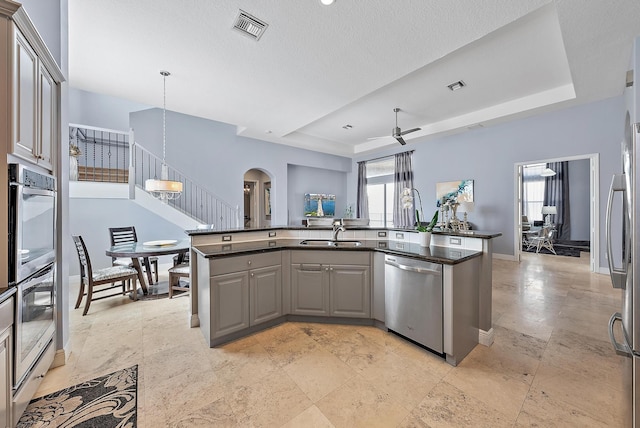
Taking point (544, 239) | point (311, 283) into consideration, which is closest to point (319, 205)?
point (311, 283)

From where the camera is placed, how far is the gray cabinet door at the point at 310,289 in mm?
2720

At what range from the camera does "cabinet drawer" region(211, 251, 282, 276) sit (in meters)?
2.32

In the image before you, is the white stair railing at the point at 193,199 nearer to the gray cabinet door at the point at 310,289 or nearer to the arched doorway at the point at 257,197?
the arched doorway at the point at 257,197

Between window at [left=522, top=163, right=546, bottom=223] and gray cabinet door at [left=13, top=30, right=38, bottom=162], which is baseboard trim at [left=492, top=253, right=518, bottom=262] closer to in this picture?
window at [left=522, top=163, right=546, bottom=223]

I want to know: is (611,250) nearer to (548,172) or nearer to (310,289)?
(310,289)

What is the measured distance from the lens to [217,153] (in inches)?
Answer: 264

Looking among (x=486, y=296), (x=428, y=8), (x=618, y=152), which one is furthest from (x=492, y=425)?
(x=618, y=152)

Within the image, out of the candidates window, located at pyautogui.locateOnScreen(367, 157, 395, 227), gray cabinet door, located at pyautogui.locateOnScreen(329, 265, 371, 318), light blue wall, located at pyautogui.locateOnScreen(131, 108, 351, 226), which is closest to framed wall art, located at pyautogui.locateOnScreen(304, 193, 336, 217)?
light blue wall, located at pyautogui.locateOnScreen(131, 108, 351, 226)

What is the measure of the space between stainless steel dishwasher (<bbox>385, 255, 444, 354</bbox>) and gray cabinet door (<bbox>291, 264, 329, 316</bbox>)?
0.65 meters

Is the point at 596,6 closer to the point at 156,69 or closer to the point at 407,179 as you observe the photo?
the point at 156,69

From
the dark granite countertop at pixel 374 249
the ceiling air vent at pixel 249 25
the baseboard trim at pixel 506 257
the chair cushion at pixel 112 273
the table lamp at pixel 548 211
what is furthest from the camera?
the table lamp at pixel 548 211

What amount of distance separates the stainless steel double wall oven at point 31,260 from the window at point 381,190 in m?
7.49

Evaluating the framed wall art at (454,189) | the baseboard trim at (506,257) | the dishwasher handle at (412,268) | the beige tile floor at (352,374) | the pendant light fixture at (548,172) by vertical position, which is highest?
the pendant light fixture at (548,172)

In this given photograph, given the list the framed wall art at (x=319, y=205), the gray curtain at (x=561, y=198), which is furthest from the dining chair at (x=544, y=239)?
the framed wall art at (x=319, y=205)
